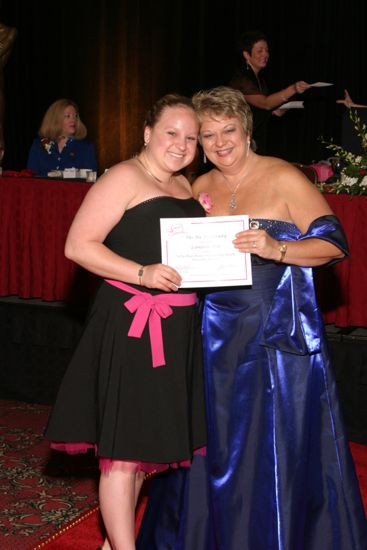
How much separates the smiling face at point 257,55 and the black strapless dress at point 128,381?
432 centimetres

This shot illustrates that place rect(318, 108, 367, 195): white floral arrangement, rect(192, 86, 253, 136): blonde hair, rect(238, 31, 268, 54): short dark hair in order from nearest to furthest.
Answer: rect(192, 86, 253, 136): blonde hair
rect(318, 108, 367, 195): white floral arrangement
rect(238, 31, 268, 54): short dark hair

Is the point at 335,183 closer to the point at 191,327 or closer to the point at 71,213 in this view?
the point at 71,213

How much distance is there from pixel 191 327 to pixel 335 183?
89.2 inches

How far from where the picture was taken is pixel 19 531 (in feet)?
11.2

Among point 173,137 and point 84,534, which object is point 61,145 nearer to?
point 84,534

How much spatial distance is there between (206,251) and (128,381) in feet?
1.56

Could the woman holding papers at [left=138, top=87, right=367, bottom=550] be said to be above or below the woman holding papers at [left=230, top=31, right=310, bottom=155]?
below

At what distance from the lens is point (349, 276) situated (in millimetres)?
4488

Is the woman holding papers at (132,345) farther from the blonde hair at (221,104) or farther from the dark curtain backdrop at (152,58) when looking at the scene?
the dark curtain backdrop at (152,58)

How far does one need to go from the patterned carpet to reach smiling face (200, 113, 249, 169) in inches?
64.6

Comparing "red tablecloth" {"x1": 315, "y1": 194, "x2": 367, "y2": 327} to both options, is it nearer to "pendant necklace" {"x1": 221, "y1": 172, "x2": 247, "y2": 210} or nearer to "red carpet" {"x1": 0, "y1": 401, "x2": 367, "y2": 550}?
"red carpet" {"x1": 0, "y1": 401, "x2": 367, "y2": 550}

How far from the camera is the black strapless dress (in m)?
2.69

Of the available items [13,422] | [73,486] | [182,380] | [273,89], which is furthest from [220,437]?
[273,89]

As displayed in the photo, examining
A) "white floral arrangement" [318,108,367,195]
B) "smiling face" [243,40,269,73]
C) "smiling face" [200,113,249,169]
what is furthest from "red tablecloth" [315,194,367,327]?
"smiling face" [243,40,269,73]
